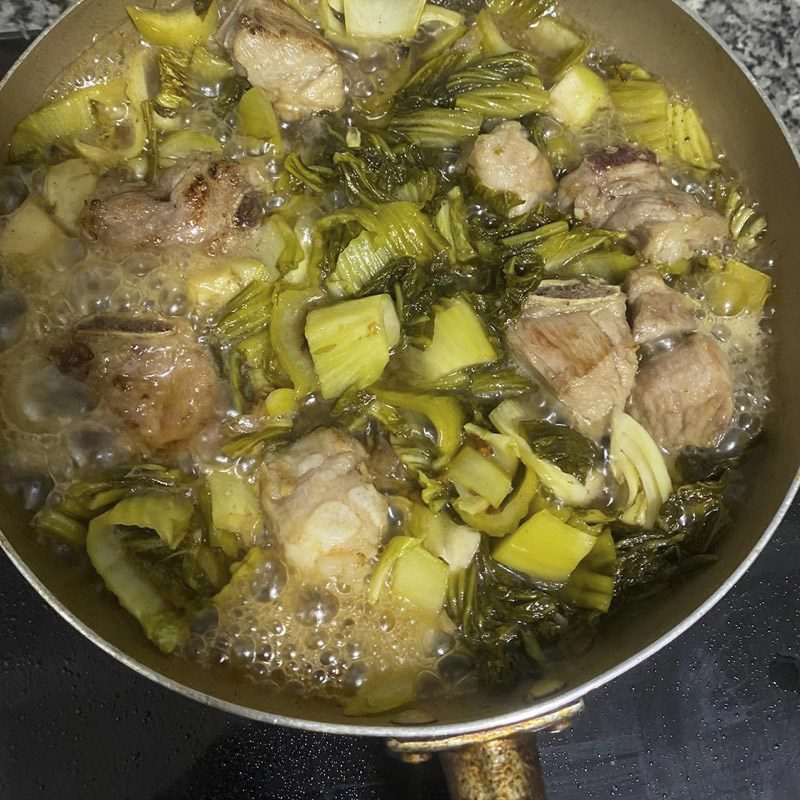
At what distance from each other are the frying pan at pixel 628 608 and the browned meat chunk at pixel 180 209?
41 centimetres

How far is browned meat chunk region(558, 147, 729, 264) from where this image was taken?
2119mm

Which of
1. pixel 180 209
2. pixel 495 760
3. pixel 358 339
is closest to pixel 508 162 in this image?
pixel 358 339

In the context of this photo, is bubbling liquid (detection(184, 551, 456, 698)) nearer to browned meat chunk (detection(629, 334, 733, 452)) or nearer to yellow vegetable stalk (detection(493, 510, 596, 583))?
yellow vegetable stalk (detection(493, 510, 596, 583))

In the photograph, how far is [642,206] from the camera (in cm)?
212

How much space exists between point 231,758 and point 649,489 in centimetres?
144

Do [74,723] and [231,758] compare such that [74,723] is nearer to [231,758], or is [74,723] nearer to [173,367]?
[231,758]

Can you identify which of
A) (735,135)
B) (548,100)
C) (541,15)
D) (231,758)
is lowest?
(231,758)

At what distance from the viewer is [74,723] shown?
2.08 meters

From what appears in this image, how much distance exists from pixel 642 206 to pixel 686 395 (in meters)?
0.58

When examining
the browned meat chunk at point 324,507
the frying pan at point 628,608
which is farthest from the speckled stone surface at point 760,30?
the browned meat chunk at point 324,507

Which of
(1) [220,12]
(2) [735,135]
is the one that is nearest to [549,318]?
(2) [735,135]

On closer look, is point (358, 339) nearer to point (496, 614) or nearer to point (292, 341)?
point (292, 341)

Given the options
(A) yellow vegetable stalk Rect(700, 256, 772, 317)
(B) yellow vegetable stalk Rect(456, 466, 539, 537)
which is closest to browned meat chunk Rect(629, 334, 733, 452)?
(A) yellow vegetable stalk Rect(700, 256, 772, 317)

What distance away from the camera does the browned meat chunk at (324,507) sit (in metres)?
1.88
